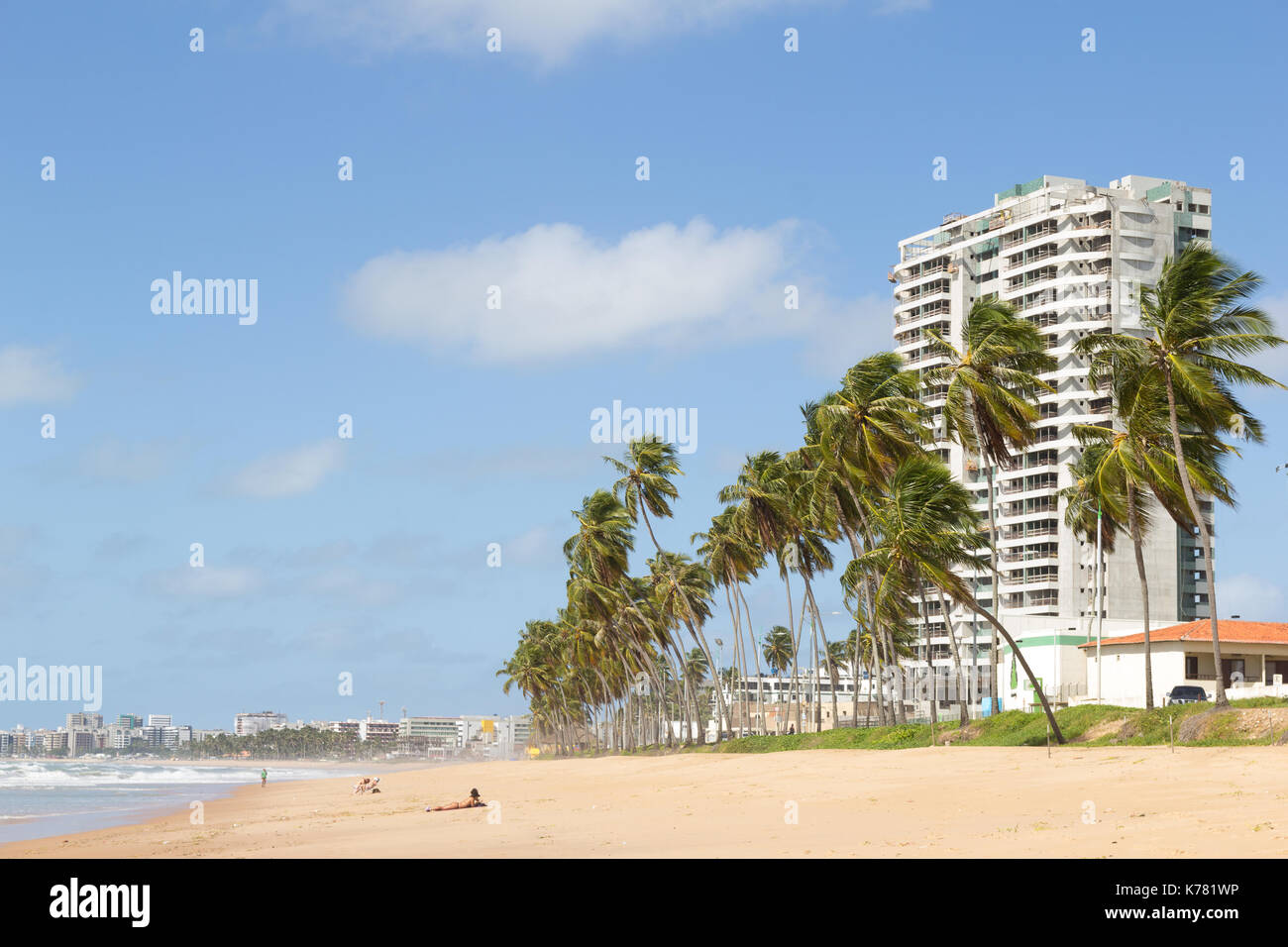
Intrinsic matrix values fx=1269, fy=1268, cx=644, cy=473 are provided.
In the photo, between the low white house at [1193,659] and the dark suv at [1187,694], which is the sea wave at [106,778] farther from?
the dark suv at [1187,694]

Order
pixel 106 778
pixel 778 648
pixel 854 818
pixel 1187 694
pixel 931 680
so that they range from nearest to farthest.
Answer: pixel 854 818
pixel 1187 694
pixel 931 680
pixel 106 778
pixel 778 648

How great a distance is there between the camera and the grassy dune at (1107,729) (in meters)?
28.4

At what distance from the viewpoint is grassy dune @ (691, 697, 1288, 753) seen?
93.1 feet

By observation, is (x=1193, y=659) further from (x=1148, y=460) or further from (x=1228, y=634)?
(x=1148, y=460)

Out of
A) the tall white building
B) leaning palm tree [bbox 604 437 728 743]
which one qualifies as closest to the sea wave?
leaning palm tree [bbox 604 437 728 743]

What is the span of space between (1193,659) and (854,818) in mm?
38981

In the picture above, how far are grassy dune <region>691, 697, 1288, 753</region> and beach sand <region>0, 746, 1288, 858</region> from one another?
1.77m

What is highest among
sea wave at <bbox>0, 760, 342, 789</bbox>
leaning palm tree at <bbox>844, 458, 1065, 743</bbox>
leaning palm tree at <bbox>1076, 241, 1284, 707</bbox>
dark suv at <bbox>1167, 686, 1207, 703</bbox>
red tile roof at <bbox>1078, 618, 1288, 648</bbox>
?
leaning palm tree at <bbox>1076, 241, 1284, 707</bbox>

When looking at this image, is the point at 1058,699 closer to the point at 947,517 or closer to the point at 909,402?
the point at 909,402

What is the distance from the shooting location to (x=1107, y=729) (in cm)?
3506

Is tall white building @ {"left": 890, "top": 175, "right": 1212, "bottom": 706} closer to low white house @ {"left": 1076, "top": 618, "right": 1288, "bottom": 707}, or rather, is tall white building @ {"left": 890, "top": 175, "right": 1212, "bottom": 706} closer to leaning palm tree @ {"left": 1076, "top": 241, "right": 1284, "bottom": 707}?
low white house @ {"left": 1076, "top": 618, "right": 1288, "bottom": 707}

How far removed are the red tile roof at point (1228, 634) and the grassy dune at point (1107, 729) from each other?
549 inches

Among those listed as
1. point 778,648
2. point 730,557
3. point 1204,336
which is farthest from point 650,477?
point 778,648

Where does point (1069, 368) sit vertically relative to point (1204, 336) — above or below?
above
